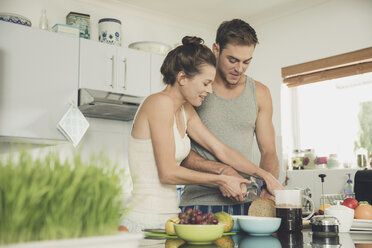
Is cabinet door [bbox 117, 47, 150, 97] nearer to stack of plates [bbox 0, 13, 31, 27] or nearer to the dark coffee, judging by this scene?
stack of plates [bbox 0, 13, 31, 27]

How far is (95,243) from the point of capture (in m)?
0.57

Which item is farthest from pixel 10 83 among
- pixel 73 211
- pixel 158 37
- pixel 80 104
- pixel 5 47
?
pixel 73 211

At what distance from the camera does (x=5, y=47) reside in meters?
2.91

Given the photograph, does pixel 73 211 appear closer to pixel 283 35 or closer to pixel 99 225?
pixel 99 225

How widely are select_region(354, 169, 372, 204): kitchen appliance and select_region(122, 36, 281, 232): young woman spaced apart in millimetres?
1429

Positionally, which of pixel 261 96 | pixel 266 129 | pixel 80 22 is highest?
pixel 80 22

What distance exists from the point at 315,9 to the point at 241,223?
127 inches

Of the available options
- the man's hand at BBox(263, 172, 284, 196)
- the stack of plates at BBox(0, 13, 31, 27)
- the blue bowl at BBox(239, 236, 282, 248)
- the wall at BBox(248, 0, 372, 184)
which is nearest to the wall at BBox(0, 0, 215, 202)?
the stack of plates at BBox(0, 13, 31, 27)

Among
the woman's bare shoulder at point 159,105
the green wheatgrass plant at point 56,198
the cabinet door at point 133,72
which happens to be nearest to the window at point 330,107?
the cabinet door at point 133,72

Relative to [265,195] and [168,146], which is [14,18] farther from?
[265,195]

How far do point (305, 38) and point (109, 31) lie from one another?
6.22 ft

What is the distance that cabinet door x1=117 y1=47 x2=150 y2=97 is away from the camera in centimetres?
345

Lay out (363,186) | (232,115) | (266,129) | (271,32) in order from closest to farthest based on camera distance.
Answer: (232,115)
(266,129)
(363,186)
(271,32)

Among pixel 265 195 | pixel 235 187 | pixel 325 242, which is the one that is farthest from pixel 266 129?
pixel 325 242
